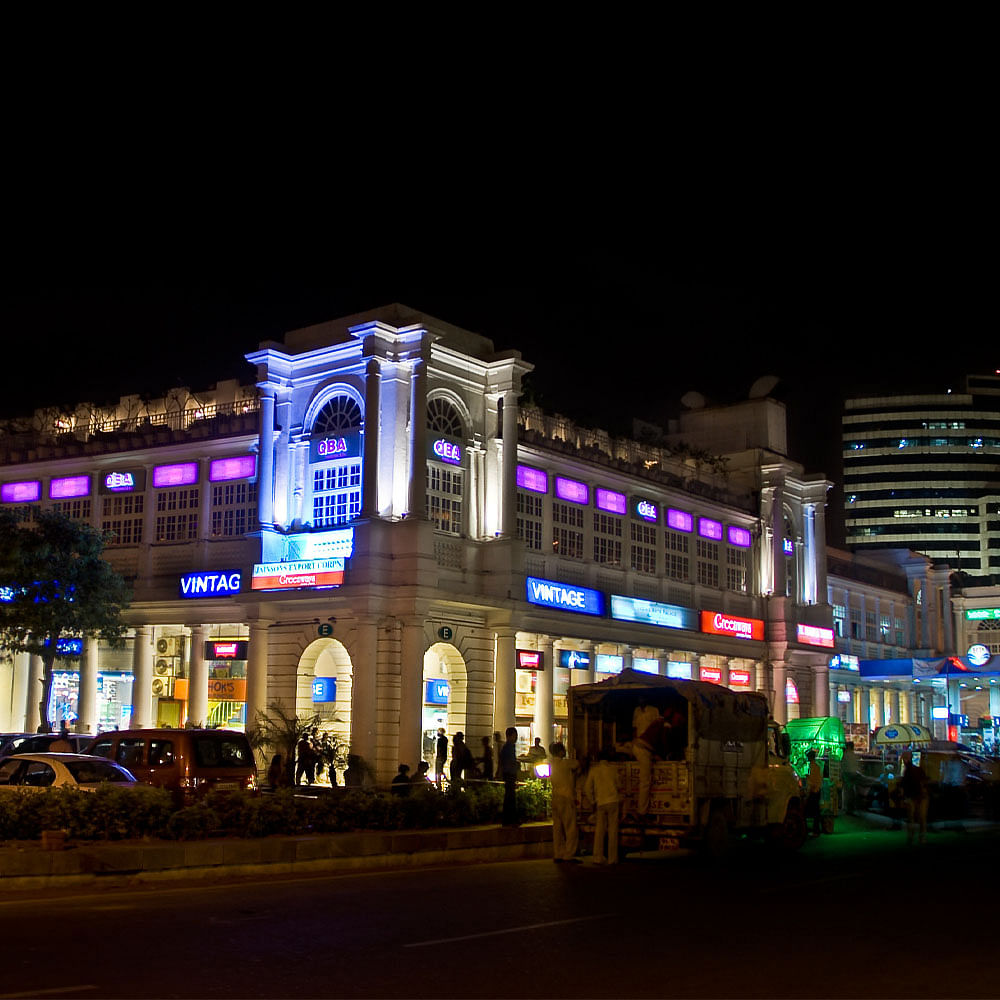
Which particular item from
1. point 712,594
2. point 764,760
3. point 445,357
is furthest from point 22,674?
point 764,760

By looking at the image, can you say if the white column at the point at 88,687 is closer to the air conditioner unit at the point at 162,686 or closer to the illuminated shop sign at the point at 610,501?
the air conditioner unit at the point at 162,686

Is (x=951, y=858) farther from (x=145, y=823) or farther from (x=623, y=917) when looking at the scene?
(x=145, y=823)

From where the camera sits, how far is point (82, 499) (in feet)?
137

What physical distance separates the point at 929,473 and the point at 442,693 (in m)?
127

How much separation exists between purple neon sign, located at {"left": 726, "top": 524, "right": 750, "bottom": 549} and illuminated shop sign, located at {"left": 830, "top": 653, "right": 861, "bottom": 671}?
31.5 ft

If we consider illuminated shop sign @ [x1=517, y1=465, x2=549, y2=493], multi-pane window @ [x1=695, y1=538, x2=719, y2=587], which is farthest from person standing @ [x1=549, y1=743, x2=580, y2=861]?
multi-pane window @ [x1=695, y1=538, x2=719, y2=587]

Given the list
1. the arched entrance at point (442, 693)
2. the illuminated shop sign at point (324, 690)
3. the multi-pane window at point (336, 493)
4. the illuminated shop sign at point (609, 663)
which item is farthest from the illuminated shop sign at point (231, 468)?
the illuminated shop sign at point (609, 663)

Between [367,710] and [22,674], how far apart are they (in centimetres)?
1446

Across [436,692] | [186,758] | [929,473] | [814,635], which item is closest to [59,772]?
[186,758]

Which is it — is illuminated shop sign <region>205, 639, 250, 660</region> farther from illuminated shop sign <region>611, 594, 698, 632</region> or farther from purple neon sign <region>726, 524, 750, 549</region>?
purple neon sign <region>726, 524, 750, 549</region>

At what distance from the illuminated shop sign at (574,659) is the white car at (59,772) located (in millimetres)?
23268

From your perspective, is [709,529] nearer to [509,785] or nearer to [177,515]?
[177,515]

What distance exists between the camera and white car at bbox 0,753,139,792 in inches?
738

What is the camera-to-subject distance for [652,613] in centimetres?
4434
